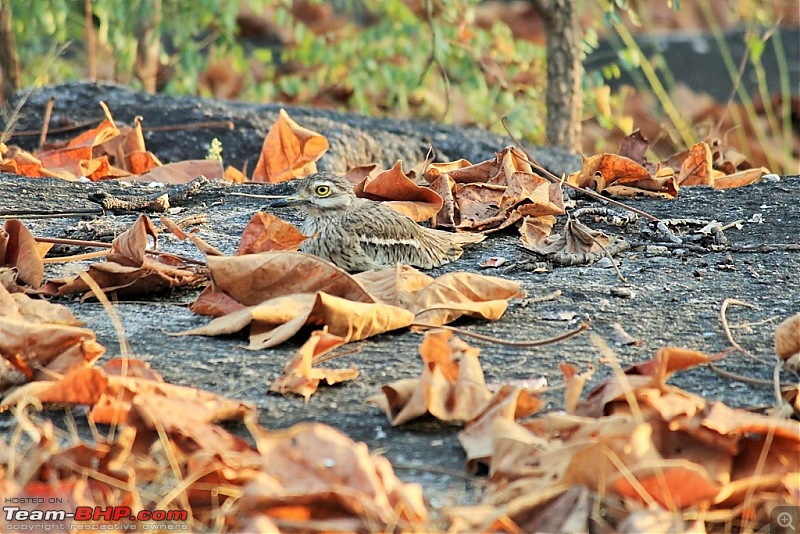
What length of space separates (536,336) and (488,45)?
6943 mm

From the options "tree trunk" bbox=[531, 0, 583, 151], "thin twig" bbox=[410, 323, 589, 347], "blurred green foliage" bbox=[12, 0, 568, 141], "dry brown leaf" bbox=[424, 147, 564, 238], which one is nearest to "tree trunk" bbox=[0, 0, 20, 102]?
"blurred green foliage" bbox=[12, 0, 568, 141]

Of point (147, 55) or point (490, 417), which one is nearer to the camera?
point (490, 417)

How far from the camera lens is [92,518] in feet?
6.79

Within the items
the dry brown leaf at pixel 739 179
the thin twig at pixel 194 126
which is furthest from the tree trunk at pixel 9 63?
the dry brown leaf at pixel 739 179

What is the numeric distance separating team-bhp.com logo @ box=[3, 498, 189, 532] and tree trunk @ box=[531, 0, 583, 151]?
535cm

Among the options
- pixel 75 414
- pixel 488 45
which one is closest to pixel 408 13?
pixel 488 45

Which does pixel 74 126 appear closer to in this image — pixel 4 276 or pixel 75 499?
pixel 4 276

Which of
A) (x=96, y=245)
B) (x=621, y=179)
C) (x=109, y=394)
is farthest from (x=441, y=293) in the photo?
(x=621, y=179)

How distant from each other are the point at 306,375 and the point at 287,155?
3189 millimetres

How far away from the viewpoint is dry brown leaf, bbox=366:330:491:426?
8.20 feet

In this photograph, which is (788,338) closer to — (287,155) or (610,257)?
(610,257)

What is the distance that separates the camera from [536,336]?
10.3ft

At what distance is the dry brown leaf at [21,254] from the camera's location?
3441 mm

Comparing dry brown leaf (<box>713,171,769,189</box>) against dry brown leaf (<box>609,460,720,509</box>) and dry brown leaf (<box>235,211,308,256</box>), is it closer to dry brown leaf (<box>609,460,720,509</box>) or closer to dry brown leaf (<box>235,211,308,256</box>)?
dry brown leaf (<box>235,211,308,256</box>)
